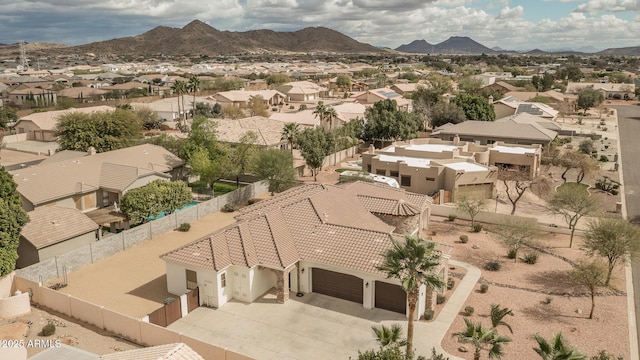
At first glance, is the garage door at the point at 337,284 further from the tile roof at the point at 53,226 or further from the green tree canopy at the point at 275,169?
the green tree canopy at the point at 275,169

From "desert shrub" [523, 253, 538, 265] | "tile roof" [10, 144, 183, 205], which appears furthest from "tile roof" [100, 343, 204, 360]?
"tile roof" [10, 144, 183, 205]

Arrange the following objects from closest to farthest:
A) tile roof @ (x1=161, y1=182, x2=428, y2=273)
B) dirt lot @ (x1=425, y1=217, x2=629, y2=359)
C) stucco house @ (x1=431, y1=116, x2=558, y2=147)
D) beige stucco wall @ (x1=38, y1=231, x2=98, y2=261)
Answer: dirt lot @ (x1=425, y1=217, x2=629, y2=359), tile roof @ (x1=161, y1=182, x2=428, y2=273), beige stucco wall @ (x1=38, y1=231, x2=98, y2=261), stucco house @ (x1=431, y1=116, x2=558, y2=147)

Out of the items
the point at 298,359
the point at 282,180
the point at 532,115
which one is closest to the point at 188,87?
the point at 282,180

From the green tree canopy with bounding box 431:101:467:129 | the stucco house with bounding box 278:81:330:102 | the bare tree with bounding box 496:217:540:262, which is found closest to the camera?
the bare tree with bounding box 496:217:540:262

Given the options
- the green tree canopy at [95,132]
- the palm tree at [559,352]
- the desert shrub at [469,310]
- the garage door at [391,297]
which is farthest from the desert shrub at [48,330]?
the green tree canopy at [95,132]

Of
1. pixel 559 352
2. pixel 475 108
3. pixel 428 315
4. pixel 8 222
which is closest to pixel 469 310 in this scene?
pixel 428 315

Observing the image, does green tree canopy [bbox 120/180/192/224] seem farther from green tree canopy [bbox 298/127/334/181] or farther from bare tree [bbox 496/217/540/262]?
bare tree [bbox 496/217/540/262]

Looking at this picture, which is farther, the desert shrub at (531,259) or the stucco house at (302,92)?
the stucco house at (302,92)
